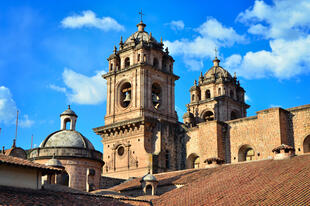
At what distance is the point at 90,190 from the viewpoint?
2962 cm

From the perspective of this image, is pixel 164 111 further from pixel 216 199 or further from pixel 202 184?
pixel 216 199

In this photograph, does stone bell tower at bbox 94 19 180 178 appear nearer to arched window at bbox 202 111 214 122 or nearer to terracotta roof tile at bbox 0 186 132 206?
arched window at bbox 202 111 214 122

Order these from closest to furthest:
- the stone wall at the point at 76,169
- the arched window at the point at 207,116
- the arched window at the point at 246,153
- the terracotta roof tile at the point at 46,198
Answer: the terracotta roof tile at the point at 46,198 → the stone wall at the point at 76,169 → the arched window at the point at 246,153 → the arched window at the point at 207,116

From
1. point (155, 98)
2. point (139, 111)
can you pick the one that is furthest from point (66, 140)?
point (155, 98)

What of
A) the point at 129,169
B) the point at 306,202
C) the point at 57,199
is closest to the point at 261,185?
the point at 306,202

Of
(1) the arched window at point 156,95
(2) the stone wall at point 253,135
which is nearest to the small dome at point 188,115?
(1) the arched window at point 156,95

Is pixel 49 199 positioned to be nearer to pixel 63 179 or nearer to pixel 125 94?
pixel 63 179

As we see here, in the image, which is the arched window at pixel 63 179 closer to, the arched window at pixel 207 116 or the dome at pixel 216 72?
the arched window at pixel 207 116

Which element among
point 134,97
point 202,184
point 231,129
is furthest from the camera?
point 134,97

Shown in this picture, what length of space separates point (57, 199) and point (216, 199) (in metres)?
6.68

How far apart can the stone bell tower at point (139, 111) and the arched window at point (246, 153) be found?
229 inches

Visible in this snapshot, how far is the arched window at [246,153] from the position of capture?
34.8 meters

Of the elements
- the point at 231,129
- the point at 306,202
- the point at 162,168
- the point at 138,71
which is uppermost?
the point at 138,71

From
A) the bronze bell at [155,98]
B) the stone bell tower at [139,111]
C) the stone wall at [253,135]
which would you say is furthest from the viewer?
the bronze bell at [155,98]
